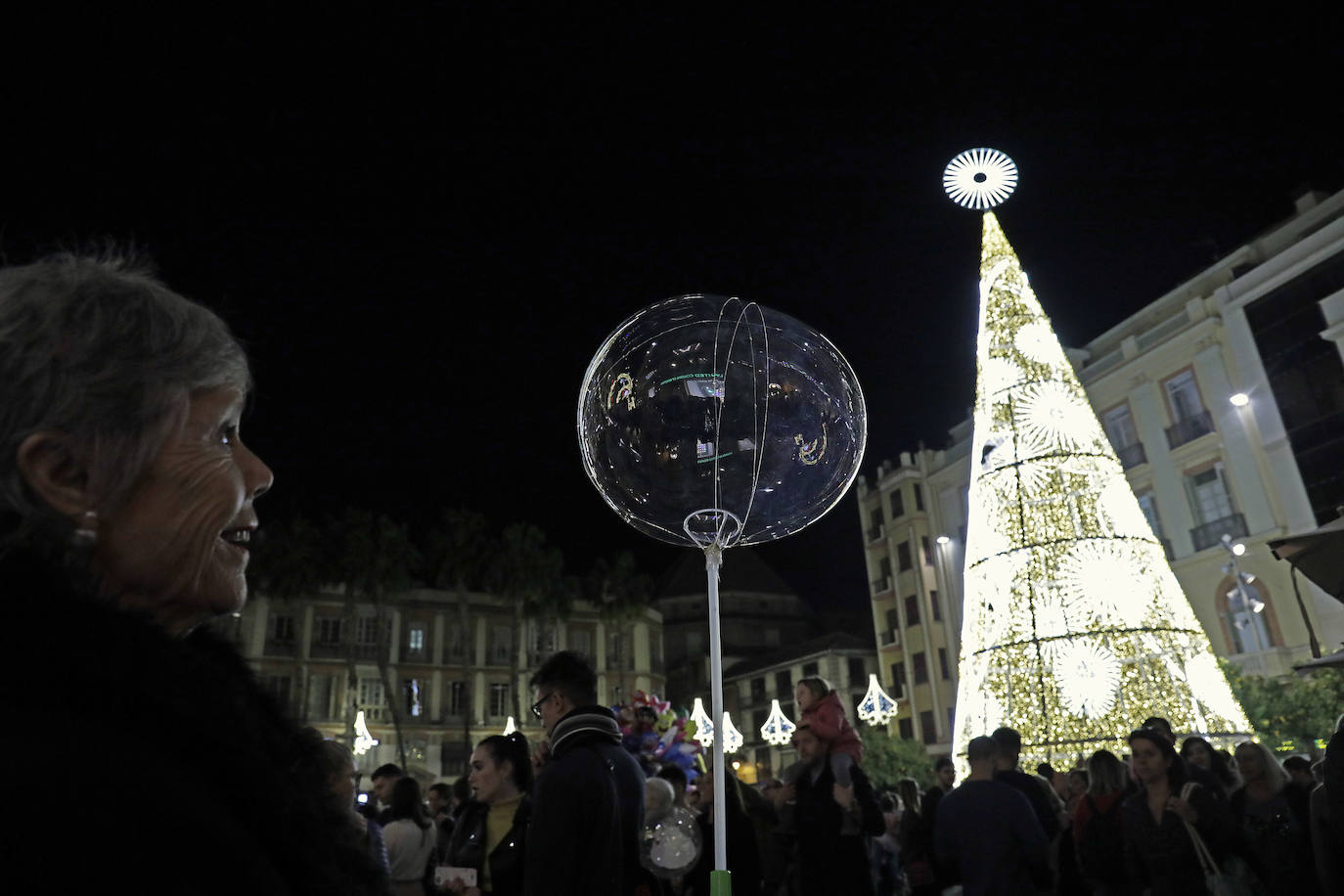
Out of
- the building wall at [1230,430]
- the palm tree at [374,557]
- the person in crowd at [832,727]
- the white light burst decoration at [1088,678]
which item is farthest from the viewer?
the palm tree at [374,557]

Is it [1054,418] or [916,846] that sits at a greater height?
[1054,418]

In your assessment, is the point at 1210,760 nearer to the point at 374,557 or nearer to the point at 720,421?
the point at 720,421

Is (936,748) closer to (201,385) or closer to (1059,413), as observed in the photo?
(1059,413)

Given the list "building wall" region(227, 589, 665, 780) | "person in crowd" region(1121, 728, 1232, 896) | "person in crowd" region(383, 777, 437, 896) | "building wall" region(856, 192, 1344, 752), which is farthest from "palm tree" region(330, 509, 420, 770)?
"person in crowd" region(1121, 728, 1232, 896)

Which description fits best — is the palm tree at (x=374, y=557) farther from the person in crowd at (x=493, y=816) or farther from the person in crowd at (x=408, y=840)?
the person in crowd at (x=493, y=816)

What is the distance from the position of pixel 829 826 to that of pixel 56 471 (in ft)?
14.6

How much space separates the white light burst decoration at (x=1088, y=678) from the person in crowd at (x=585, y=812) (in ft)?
22.8

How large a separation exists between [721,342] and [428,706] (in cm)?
4529

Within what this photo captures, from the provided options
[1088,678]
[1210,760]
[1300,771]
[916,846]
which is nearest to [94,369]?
[916,846]

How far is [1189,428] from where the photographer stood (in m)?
24.4

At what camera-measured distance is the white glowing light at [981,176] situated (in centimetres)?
1088

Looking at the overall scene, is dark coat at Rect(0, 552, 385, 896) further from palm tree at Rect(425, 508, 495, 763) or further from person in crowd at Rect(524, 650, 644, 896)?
palm tree at Rect(425, 508, 495, 763)

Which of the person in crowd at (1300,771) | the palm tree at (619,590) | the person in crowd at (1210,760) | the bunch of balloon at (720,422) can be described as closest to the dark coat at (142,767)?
the bunch of balloon at (720,422)

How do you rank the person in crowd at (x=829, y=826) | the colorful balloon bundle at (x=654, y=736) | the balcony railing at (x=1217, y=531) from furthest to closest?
the balcony railing at (x=1217, y=531) → the colorful balloon bundle at (x=654, y=736) → the person in crowd at (x=829, y=826)
